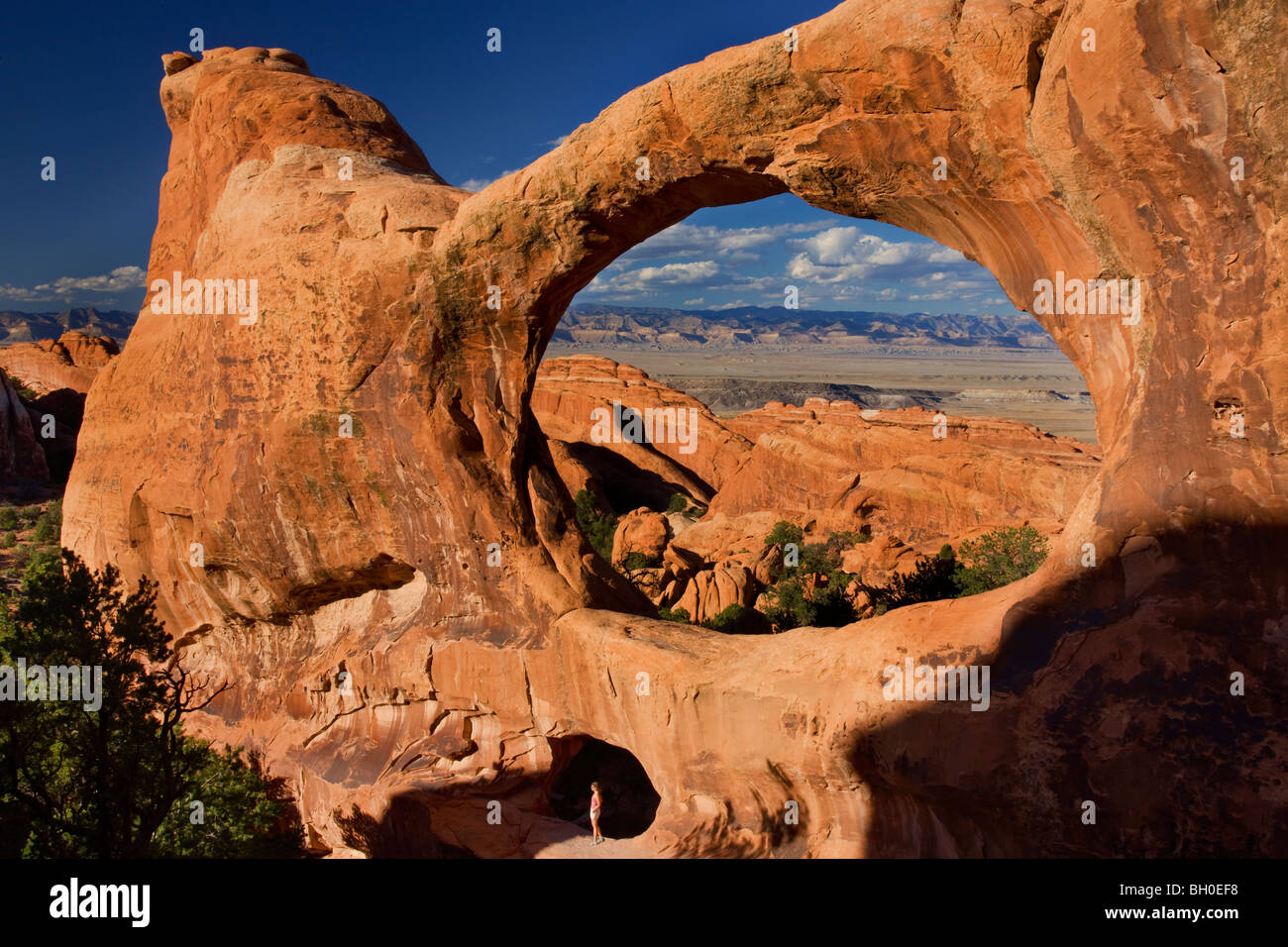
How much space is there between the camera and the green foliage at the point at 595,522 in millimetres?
27953

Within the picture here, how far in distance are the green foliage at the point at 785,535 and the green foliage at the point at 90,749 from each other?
63.3 feet

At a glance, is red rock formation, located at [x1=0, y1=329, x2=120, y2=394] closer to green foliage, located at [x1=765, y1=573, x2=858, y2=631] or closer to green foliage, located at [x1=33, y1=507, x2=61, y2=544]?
green foliage, located at [x1=33, y1=507, x2=61, y2=544]

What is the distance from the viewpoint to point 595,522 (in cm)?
3030

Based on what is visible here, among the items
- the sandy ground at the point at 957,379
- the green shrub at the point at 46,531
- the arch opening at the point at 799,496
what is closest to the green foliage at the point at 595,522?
the arch opening at the point at 799,496

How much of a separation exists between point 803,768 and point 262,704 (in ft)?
30.0

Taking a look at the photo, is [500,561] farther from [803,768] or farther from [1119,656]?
[1119,656]

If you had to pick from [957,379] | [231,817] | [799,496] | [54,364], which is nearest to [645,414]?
[799,496]

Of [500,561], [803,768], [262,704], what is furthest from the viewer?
[262,704]

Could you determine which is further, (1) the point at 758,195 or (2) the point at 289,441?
(2) the point at 289,441

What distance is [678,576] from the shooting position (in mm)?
21828

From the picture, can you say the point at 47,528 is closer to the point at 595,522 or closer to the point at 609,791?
the point at 595,522

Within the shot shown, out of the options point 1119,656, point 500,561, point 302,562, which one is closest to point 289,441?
point 302,562

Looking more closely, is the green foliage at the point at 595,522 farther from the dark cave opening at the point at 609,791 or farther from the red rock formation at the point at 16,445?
the red rock formation at the point at 16,445

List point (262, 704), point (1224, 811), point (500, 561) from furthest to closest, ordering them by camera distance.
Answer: point (262, 704) → point (500, 561) → point (1224, 811)
